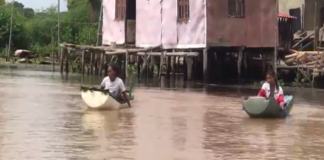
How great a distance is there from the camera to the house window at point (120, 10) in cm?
3234

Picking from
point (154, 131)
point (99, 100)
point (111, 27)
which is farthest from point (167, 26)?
point (154, 131)

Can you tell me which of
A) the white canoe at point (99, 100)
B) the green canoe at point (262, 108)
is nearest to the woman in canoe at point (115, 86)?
the white canoe at point (99, 100)

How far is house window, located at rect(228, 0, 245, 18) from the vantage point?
29056 millimetres

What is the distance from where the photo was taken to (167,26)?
30.1 m

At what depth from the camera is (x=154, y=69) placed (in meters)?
34.8

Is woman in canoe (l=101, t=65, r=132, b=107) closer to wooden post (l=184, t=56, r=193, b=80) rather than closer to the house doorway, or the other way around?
wooden post (l=184, t=56, r=193, b=80)

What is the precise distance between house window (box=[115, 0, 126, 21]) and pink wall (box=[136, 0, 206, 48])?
36.2 inches

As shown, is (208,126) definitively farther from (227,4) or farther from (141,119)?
(227,4)

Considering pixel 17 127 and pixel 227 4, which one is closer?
pixel 17 127

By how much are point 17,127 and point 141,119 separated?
2973mm

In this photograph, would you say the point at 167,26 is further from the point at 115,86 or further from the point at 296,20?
the point at 115,86

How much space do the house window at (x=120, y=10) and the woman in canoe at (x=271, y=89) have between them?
17.9 metres

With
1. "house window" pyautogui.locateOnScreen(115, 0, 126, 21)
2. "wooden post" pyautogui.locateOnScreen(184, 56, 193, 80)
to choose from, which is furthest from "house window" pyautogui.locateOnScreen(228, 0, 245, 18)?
"house window" pyautogui.locateOnScreen(115, 0, 126, 21)

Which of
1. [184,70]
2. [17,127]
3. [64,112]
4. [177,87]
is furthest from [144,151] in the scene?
[184,70]
